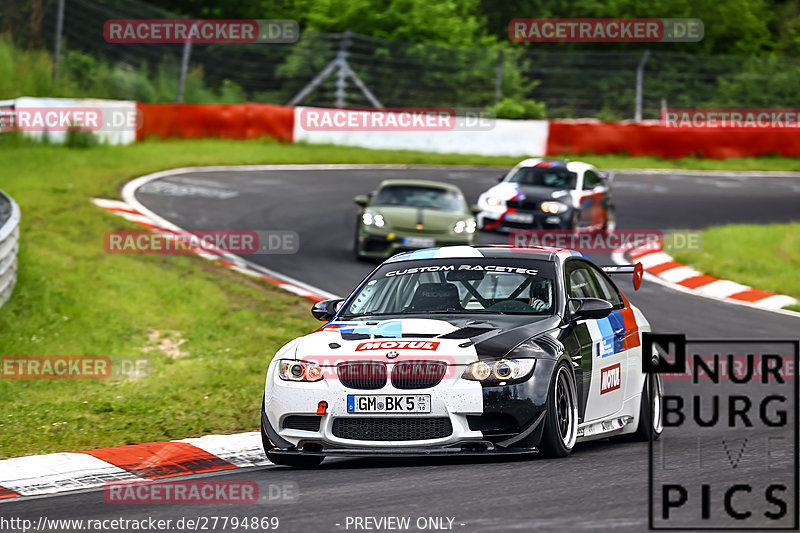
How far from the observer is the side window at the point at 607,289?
29.9ft

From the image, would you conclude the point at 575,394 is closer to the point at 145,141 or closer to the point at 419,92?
the point at 145,141

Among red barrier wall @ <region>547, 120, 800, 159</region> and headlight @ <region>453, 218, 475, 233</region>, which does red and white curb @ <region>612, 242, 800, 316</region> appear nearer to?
headlight @ <region>453, 218, 475, 233</region>

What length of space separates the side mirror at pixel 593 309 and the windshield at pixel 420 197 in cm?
1104

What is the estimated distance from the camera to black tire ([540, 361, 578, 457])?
23.7ft

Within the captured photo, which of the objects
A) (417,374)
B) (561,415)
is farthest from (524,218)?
(417,374)

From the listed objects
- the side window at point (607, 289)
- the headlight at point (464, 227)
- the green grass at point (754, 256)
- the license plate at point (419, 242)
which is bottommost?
the green grass at point (754, 256)

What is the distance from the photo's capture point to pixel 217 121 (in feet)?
107

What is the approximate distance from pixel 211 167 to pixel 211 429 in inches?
787

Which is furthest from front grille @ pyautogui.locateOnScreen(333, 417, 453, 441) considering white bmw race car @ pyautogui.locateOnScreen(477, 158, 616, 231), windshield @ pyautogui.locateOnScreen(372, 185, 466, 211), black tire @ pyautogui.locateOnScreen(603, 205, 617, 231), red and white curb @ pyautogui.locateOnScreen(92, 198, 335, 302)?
black tire @ pyautogui.locateOnScreen(603, 205, 617, 231)

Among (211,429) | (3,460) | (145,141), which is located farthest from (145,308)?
(145,141)

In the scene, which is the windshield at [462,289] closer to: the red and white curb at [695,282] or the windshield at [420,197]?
the red and white curb at [695,282]

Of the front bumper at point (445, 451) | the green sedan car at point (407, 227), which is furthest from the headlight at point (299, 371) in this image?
the green sedan car at point (407, 227)

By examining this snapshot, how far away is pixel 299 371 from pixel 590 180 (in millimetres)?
15573

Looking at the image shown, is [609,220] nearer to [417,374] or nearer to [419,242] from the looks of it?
[419,242]
